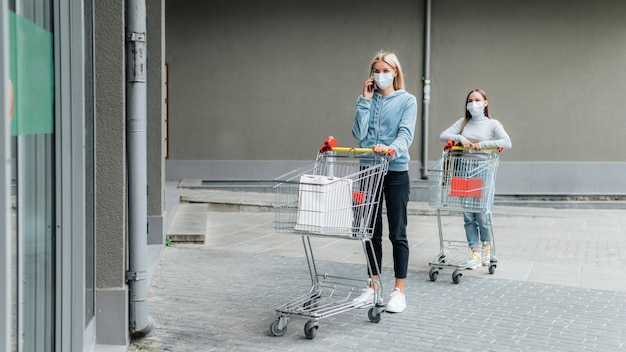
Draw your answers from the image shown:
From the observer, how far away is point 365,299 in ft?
21.9

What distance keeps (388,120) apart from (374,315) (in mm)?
1525

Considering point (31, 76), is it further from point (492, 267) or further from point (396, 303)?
point (492, 267)

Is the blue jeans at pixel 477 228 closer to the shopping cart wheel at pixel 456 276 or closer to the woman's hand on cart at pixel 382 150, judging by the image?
the shopping cart wheel at pixel 456 276

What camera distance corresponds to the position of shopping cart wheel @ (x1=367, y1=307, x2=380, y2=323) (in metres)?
6.44

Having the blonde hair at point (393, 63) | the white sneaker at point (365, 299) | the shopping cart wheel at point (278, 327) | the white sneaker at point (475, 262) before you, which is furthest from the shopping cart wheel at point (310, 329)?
the white sneaker at point (475, 262)

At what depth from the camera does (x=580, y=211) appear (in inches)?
625

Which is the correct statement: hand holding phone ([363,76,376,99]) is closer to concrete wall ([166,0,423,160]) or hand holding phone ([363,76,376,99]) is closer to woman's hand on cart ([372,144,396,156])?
woman's hand on cart ([372,144,396,156])

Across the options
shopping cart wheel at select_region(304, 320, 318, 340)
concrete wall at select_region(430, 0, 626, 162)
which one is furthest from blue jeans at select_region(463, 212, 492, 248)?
concrete wall at select_region(430, 0, 626, 162)

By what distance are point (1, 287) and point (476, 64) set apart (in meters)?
15.4

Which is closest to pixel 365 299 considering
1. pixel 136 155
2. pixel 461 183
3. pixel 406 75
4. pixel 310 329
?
pixel 310 329

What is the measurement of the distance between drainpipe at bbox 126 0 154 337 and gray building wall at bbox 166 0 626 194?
449 inches

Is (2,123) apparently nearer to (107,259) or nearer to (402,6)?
(107,259)

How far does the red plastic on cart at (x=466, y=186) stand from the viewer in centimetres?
819

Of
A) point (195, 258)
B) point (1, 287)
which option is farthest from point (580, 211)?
point (1, 287)
